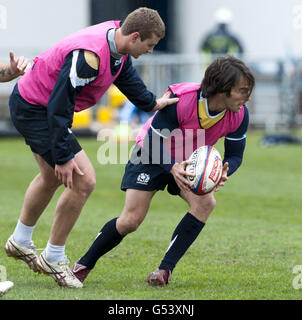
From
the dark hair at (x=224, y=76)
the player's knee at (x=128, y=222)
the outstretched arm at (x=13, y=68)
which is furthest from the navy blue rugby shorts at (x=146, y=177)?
the outstretched arm at (x=13, y=68)

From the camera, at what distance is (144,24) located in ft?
17.7

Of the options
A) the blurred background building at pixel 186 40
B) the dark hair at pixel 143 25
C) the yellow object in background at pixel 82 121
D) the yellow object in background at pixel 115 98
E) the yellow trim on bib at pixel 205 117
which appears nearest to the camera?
the dark hair at pixel 143 25

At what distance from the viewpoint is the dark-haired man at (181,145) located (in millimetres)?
5512

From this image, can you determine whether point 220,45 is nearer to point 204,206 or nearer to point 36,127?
point 204,206

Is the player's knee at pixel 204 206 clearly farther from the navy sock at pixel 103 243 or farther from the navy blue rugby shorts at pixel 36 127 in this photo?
the navy blue rugby shorts at pixel 36 127

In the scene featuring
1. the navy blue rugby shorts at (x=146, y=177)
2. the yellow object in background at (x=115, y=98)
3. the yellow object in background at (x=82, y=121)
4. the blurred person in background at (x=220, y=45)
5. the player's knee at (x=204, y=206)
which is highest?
the navy blue rugby shorts at (x=146, y=177)

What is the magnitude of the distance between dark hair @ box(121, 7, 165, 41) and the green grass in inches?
67.1

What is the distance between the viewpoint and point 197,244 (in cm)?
723

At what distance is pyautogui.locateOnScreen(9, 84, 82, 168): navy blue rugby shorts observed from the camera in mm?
5504

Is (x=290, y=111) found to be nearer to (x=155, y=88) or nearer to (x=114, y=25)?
(x=155, y=88)

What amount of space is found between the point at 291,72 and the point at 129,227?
12.9 meters

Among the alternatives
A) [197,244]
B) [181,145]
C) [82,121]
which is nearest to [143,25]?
[181,145]

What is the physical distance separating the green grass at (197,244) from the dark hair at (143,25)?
1705mm

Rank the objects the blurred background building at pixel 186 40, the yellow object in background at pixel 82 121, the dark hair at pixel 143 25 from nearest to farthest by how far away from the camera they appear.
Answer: the dark hair at pixel 143 25 → the yellow object in background at pixel 82 121 → the blurred background building at pixel 186 40
